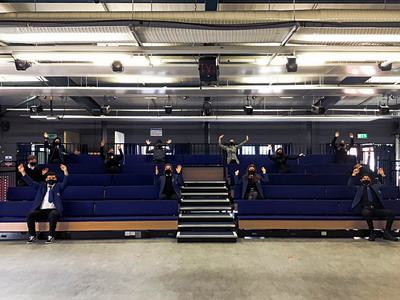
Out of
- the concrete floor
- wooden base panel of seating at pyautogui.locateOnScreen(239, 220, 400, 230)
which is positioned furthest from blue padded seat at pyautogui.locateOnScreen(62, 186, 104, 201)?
wooden base panel of seating at pyautogui.locateOnScreen(239, 220, 400, 230)

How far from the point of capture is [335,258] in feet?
19.2

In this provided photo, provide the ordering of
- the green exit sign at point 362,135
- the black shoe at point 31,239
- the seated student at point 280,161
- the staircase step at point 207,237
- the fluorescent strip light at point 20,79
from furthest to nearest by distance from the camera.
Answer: the green exit sign at point 362,135 → the seated student at point 280,161 → the fluorescent strip light at point 20,79 → the black shoe at point 31,239 → the staircase step at point 207,237

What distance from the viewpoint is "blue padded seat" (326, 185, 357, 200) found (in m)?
8.66

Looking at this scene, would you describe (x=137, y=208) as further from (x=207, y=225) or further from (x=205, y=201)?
(x=205, y=201)

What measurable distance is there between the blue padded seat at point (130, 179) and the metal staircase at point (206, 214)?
40.2 inches

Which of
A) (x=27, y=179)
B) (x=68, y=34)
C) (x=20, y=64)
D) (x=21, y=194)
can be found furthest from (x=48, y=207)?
(x=68, y=34)

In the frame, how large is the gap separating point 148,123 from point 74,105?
13.9ft

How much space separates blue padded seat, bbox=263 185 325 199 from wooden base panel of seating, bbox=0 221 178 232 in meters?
2.59

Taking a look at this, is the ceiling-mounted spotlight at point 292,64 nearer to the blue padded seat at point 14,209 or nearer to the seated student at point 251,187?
the seated student at point 251,187

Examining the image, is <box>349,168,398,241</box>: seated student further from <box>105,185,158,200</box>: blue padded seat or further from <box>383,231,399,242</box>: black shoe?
<box>105,185,158,200</box>: blue padded seat

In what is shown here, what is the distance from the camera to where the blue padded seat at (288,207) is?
25.9 ft

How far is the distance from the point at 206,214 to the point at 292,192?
2.25 metres

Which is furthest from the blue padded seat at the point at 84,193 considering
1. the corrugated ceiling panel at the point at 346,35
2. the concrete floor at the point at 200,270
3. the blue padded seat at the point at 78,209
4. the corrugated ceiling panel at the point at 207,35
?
the corrugated ceiling panel at the point at 346,35

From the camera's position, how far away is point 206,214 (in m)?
8.16
